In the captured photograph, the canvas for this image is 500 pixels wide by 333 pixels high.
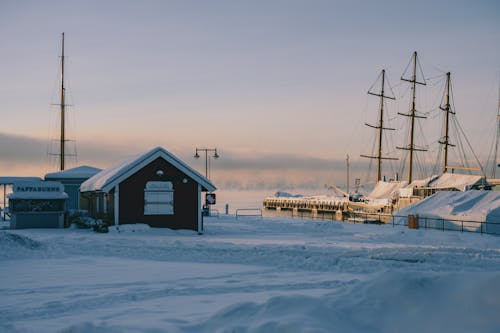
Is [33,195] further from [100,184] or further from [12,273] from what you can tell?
[12,273]

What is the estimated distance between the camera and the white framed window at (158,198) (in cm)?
2927

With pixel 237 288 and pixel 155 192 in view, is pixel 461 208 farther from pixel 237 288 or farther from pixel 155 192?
pixel 237 288

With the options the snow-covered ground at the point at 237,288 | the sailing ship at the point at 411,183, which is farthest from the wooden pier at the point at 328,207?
the snow-covered ground at the point at 237,288

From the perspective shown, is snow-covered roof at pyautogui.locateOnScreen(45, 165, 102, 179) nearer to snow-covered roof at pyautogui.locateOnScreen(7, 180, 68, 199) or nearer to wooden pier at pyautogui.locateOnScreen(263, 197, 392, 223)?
snow-covered roof at pyautogui.locateOnScreen(7, 180, 68, 199)

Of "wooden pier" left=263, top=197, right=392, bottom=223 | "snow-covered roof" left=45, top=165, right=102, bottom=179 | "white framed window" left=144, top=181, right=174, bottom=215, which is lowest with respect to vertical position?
"wooden pier" left=263, top=197, right=392, bottom=223

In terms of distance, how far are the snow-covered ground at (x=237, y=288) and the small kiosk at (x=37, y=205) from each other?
31.9 feet

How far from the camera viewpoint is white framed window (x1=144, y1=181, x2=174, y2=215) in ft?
96.0

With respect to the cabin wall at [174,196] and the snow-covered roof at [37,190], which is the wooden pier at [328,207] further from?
the snow-covered roof at [37,190]

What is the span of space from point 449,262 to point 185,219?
666 inches

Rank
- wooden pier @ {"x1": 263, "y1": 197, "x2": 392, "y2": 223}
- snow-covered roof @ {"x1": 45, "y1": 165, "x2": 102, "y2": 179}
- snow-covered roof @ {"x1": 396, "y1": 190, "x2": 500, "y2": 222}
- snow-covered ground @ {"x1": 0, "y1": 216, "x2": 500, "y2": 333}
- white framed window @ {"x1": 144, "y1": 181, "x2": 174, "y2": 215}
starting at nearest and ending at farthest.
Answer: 1. snow-covered ground @ {"x1": 0, "y1": 216, "x2": 500, "y2": 333}
2. white framed window @ {"x1": 144, "y1": 181, "x2": 174, "y2": 215}
3. snow-covered roof @ {"x1": 396, "y1": 190, "x2": 500, "y2": 222}
4. snow-covered roof @ {"x1": 45, "y1": 165, "x2": 102, "y2": 179}
5. wooden pier @ {"x1": 263, "y1": 197, "x2": 392, "y2": 223}

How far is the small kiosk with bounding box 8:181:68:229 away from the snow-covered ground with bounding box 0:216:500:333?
9.73 m

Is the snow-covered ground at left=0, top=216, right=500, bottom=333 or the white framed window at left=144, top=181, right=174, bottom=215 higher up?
the white framed window at left=144, top=181, right=174, bottom=215

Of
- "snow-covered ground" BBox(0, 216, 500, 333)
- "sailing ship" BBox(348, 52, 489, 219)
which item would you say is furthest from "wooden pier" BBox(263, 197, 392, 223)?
"snow-covered ground" BBox(0, 216, 500, 333)

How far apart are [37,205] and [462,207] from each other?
28.7 metres
